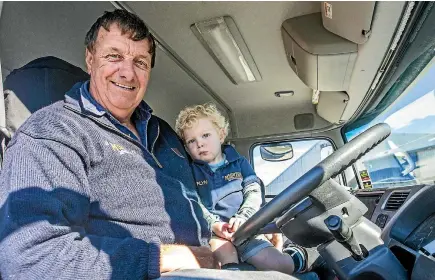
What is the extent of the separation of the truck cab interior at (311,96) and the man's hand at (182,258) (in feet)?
1.02

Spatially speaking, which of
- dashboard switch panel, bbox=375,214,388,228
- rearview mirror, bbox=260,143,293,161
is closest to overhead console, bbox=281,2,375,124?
dashboard switch panel, bbox=375,214,388,228

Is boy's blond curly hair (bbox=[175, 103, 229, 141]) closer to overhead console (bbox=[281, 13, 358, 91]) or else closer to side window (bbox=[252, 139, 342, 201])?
overhead console (bbox=[281, 13, 358, 91])

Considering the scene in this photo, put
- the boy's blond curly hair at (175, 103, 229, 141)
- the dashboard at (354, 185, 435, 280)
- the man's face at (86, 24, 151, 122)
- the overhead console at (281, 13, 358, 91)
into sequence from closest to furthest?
the dashboard at (354, 185, 435, 280) < the man's face at (86, 24, 151, 122) < the overhead console at (281, 13, 358, 91) < the boy's blond curly hair at (175, 103, 229, 141)

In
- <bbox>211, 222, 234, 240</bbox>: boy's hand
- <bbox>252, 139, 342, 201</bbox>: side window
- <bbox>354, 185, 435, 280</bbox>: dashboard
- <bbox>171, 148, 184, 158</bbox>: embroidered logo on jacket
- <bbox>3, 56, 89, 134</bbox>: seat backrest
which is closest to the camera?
<bbox>354, 185, 435, 280</bbox>: dashboard

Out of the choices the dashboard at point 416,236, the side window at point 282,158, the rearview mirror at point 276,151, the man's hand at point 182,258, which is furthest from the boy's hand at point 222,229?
the rearview mirror at point 276,151

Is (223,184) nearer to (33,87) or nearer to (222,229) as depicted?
(222,229)

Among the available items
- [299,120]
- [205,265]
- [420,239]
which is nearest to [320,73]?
[299,120]

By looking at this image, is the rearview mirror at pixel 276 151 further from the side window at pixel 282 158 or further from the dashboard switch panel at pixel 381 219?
the dashboard switch panel at pixel 381 219

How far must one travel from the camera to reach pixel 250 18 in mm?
2396

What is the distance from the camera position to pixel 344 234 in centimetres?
86

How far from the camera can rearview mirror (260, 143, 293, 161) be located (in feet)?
13.3

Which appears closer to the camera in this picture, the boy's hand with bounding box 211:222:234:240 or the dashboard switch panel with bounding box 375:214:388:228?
the boy's hand with bounding box 211:222:234:240

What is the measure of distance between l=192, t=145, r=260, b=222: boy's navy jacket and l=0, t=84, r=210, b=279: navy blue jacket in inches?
17.3

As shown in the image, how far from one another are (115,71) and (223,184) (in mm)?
948
